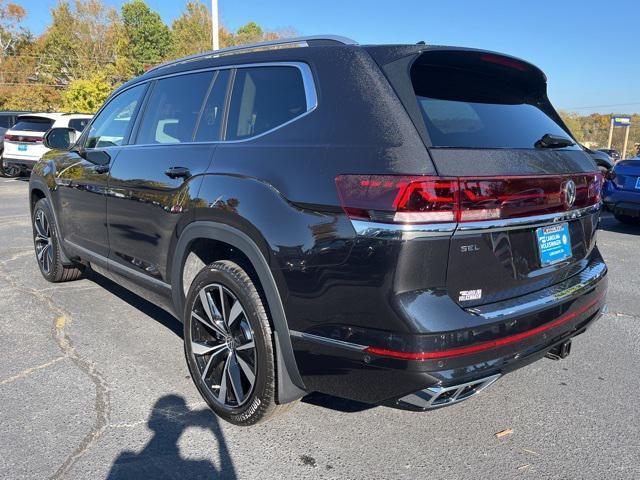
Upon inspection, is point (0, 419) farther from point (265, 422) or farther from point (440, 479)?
point (440, 479)

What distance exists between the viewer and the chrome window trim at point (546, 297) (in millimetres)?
2193

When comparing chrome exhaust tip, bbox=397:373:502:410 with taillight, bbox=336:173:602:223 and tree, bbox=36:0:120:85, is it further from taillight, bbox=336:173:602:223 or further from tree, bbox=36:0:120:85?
tree, bbox=36:0:120:85

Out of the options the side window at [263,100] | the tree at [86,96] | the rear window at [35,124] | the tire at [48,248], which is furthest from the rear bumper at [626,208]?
the tree at [86,96]

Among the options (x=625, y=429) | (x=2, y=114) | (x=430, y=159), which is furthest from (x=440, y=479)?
(x=2, y=114)

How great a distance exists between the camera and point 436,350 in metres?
2.03

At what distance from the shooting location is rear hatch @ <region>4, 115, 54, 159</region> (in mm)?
14180

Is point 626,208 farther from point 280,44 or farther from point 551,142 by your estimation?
point 280,44

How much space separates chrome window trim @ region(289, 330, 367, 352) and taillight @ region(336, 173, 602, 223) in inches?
20.4

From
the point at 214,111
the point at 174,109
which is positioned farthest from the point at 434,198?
the point at 174,109

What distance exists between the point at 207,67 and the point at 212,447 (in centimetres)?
220

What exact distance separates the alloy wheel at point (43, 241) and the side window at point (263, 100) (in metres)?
3.10

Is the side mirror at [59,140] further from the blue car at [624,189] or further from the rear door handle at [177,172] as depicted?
the blue car at [624,189]

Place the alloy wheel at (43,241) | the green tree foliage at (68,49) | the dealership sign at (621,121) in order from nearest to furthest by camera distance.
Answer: the alloy wheel at (43,241) < the dealership sign at (621,121) < the green tree foliage at (68,49)

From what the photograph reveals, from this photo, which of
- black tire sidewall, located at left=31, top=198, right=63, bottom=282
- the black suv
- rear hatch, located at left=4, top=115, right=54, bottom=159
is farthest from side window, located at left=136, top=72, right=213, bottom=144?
rear hatch, located at left=4, top=115, right=54, bottom=159
